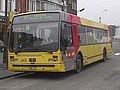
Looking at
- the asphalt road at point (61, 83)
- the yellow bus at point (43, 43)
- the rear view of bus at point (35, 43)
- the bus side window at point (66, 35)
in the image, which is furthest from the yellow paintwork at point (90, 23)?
the rear view of bus at point (35, 43)

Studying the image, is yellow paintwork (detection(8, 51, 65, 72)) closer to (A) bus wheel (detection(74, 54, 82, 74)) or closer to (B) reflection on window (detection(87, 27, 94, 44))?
(A) bus wheel (detection(74, 54, 82, 74))

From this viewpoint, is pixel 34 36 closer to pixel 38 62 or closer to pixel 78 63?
pixel 38 62

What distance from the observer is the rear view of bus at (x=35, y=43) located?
1424cm

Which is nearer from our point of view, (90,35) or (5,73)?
(5,73)

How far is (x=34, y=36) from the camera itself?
14.7 metres

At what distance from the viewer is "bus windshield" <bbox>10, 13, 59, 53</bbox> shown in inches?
567

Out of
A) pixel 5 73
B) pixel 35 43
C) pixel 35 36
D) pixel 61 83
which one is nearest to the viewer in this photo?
pixel 61 83

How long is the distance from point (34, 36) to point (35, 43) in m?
0.32

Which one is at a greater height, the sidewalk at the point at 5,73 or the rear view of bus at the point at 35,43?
the rear view of bus at the point at 35,43

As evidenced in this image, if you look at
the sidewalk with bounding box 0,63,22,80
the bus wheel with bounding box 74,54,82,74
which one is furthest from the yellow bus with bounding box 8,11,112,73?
the sidewalk with bounding box 0,63,22,80

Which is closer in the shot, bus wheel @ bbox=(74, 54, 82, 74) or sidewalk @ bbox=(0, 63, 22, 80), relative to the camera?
sidewalk @ bbox=(0, 63, 22, 80)

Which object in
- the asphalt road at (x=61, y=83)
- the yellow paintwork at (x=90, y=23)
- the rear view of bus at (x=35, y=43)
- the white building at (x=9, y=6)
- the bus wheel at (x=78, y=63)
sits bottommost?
the asphalt road at (x=61, y=83)

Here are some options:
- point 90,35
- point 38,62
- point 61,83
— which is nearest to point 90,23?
point 90,35

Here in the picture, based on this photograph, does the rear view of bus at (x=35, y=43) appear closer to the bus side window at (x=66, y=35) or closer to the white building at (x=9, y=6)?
the bus side window at (x=66, y=35)
